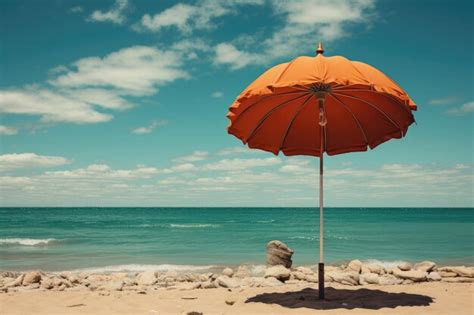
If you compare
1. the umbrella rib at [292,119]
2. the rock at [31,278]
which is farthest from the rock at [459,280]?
the rock at [31,278]

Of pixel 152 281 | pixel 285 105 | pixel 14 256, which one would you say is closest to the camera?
pixel 285 105

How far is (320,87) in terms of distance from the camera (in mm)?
6625

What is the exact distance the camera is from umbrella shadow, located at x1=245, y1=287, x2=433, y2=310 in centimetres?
677

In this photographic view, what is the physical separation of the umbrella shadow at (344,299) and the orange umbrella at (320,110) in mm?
357

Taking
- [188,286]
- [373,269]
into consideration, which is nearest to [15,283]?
[188,286]

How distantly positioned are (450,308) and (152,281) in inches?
273

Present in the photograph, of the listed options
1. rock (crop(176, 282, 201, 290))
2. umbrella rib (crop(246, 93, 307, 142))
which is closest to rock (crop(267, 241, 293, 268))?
rock (crop(176, 282, 201, 290))

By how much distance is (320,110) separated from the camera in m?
6.69

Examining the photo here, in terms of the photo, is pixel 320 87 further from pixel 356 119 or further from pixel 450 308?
pixel 450 308

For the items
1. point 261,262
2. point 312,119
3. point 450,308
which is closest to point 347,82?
point 312,119

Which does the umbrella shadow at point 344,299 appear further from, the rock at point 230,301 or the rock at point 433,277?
the rock at point 433,277

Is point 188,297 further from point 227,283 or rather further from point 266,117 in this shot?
point 266,117

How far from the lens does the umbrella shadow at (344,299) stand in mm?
6773

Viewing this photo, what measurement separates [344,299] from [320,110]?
3.28 meters
